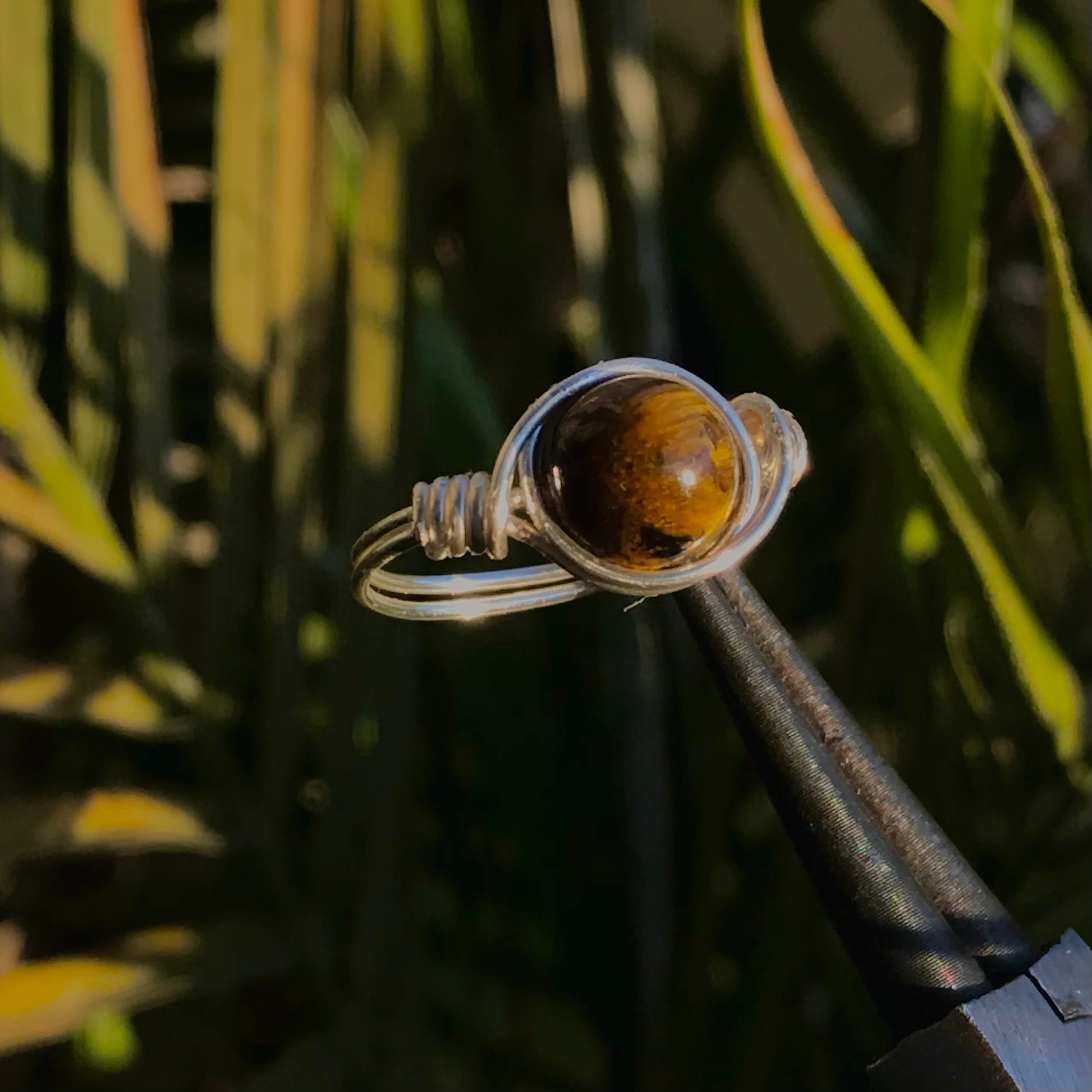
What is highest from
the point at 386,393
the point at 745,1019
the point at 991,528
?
the point at 386,393

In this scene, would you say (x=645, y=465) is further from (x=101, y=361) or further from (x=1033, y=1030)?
(x=101, y=361)

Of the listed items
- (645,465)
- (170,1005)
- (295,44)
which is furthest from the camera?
(170,1005)

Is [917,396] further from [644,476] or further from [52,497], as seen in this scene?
[52,497]

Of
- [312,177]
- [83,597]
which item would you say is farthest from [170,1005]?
[312,177]

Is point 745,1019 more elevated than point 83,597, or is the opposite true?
point 83,597

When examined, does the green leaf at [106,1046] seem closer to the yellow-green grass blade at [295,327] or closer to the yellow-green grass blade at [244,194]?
the yellow-green grass blade at [295,327]

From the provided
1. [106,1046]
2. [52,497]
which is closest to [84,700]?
[52,497]

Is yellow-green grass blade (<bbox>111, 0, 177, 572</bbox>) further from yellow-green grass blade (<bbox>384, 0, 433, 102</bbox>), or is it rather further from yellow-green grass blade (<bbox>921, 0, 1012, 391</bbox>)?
yellow-green grass blade (<bbox>921, 0, 1012, 391</bbox>)

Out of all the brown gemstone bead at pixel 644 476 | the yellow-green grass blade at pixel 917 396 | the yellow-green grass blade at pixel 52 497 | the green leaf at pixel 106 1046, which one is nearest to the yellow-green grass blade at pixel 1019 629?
the yellow-green grass blade at pixel 917 396
